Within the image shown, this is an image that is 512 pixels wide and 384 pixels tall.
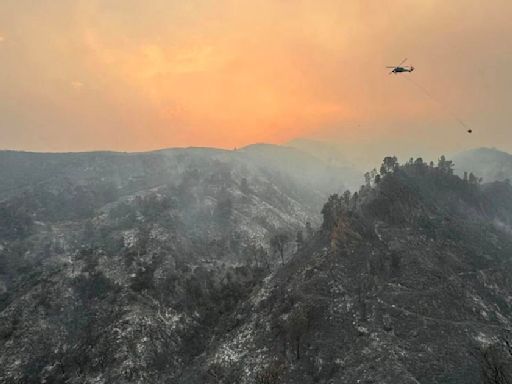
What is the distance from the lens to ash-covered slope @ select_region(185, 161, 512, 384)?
56500mm

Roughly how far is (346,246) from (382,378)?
33029 millimetres

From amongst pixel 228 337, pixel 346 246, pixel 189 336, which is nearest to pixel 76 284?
pixel 189 336

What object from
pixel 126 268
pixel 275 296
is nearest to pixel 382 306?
pixel 275 296

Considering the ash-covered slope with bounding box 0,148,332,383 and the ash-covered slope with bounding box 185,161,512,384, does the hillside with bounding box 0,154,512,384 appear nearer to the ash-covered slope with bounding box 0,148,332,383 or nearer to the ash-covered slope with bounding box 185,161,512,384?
the ash-covered slope with bounding box 185,161,512,384

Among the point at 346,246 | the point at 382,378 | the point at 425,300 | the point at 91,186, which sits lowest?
the point at 382,378

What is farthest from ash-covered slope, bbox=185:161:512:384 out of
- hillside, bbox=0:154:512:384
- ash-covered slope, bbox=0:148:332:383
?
ash-covered slope, bbox=0:148:332:383

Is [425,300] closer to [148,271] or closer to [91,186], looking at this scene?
[148,271]

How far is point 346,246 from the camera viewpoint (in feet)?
271

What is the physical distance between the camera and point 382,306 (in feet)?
221

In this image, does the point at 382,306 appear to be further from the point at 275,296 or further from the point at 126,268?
the point at 126,268

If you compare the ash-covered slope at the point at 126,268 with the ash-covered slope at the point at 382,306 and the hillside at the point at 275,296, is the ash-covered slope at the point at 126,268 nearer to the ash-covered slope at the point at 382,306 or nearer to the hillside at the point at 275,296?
the hillside at the point at 275,296

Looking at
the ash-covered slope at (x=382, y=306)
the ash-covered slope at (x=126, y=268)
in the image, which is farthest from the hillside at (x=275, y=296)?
the ash-covered slope at (x=126, y=268)

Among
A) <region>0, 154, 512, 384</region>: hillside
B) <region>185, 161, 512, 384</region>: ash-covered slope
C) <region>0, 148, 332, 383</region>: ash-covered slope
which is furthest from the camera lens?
<region>0, 148, 332, 383</region>: ash-covered slope

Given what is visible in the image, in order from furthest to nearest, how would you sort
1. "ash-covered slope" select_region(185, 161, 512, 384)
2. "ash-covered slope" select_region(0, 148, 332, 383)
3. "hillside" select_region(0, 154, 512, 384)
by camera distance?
"ash-covered slope" select_region(0, 148, 332, 383)
"hillside" select_region(0, 154, 512, 384)
"ash-covered slope" select_region(185, 161, 512, 384)
